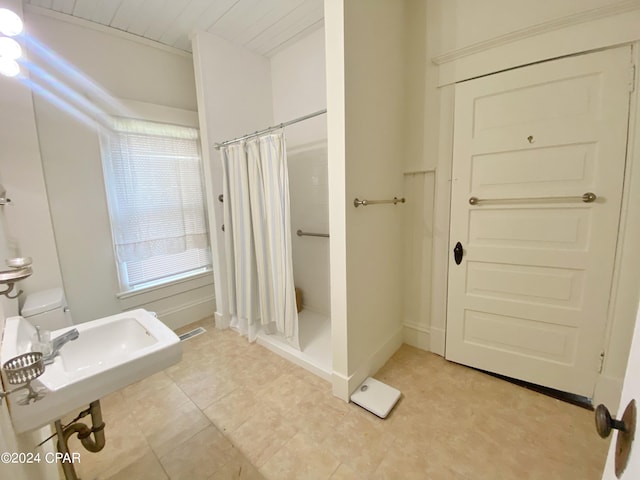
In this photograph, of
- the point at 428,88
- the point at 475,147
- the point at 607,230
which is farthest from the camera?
the point at 428,88

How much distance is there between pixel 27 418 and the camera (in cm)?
73

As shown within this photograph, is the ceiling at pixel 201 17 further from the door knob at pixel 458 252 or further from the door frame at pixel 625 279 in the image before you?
the door knob at pixel 458 252

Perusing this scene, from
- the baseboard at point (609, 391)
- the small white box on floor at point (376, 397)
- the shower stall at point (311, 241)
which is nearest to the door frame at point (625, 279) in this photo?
the baseboard at point (609, 391)

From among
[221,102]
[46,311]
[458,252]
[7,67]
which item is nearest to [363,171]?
A: [458,252]

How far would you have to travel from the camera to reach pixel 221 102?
2.39m

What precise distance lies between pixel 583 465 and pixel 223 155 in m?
2.96

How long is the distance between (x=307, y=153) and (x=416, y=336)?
1.97 meters

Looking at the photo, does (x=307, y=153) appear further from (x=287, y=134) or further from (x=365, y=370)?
(x=365, y=370)

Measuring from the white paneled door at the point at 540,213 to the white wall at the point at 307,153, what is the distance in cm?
121

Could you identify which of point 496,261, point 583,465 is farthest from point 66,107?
point 583,465

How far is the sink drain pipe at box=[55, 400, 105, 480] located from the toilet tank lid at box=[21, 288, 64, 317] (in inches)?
37.8

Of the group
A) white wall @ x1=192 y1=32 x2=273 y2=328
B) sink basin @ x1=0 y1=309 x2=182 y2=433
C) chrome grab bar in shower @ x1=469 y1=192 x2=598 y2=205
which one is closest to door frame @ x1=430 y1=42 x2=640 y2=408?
chrome grab bar in shower @ x1=469 y1=192 x2=598 y2=205

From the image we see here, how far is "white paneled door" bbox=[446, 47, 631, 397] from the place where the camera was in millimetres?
1393

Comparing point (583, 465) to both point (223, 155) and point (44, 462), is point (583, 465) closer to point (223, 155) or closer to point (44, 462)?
point (44, 462)
